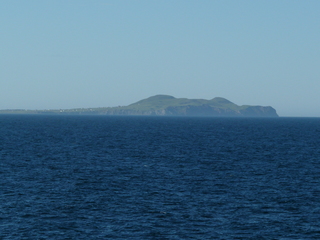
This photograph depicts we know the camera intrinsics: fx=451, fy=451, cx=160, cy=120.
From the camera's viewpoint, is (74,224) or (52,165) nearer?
(74,224)

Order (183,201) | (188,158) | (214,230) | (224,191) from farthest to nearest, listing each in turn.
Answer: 1. (188,158)
2. (224,191)
3. (183,201)
4. (214,230)

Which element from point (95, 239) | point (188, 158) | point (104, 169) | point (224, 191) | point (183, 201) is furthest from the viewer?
point (188, 158)

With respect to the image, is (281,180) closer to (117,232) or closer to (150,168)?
(150,168)

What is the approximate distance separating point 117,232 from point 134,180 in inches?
805

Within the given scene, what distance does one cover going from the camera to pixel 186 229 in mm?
34219

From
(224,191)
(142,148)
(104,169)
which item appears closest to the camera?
(224,191)

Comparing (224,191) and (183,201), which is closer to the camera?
(183,201)

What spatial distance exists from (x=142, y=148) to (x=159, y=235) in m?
62.3

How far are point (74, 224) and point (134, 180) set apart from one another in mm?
19082

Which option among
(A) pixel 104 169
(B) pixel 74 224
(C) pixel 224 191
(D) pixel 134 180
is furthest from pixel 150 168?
(B) pixel 74 224

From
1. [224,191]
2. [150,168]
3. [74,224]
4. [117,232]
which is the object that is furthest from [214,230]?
[150,168]

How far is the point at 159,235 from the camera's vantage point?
32.8 metres

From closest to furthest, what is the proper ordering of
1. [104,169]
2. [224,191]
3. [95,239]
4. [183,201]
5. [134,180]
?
[95,239], [183,201], [224,191], [134,180], [104,169]

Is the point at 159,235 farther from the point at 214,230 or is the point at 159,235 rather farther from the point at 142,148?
the point at 142,148
